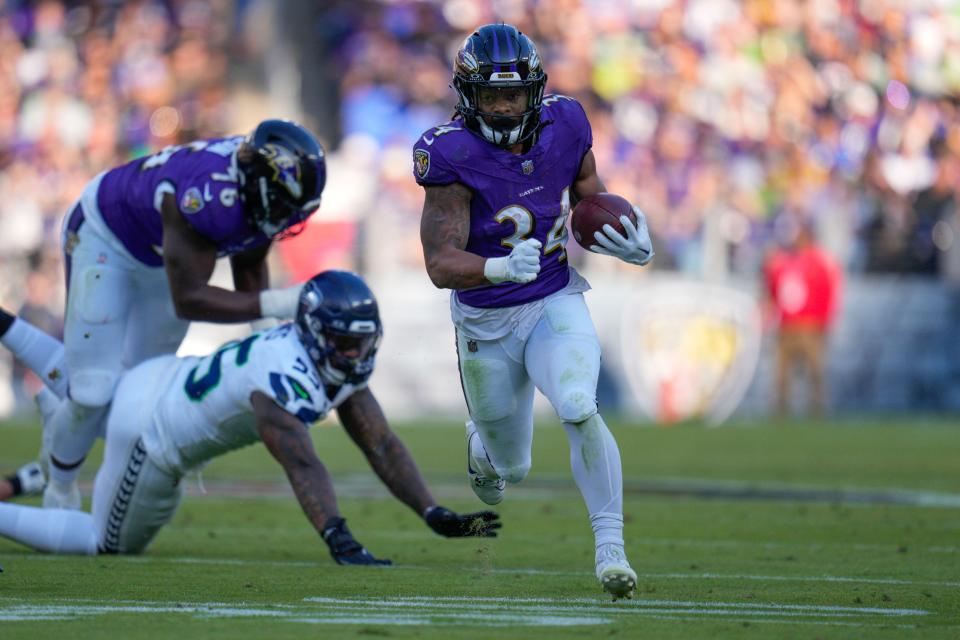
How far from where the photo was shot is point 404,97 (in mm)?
19281

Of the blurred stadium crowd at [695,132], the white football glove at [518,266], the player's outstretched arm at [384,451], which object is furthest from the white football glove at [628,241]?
the blurred stadium crowd at [695,132]

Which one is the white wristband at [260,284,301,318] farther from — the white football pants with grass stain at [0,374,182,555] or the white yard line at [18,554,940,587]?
the white yard line at [18,554,940,587]

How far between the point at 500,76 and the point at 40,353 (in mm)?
2642

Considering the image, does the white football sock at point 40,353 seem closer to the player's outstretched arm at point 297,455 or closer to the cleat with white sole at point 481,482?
the player's outstretched arm at point 297,455

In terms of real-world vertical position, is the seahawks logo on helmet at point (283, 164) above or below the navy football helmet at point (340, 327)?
above

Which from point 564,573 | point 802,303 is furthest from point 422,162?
point 802,303

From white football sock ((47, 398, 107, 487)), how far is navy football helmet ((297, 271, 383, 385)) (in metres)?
1.25

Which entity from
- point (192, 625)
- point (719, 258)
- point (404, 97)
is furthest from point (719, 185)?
point (192, 625)

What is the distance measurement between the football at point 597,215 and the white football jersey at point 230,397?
116 cm

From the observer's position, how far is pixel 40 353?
6730mm

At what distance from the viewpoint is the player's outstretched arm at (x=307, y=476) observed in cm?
555

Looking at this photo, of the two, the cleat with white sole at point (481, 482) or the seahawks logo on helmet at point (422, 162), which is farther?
the cleat with white sole at point (481, 482)

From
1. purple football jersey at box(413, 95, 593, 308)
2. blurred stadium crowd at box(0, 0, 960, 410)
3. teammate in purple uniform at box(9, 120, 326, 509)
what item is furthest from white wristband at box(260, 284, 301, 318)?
blurred stadium crowd at box(0, 0, 960, 410)

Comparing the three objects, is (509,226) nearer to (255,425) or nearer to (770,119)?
(255,425)
